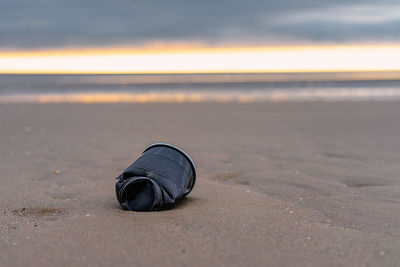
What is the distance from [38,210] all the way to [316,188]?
2222mm

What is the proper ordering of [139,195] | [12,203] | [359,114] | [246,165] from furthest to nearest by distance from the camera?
[359,114]
[246,165]
[12,203]
[139,195]

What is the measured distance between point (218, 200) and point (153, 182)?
644mm

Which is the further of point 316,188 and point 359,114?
point 359,114

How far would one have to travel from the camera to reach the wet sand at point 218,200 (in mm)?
2355

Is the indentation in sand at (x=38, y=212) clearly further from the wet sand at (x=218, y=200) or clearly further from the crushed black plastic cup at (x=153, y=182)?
the crushed black plastic cup at (x=153, y=182)

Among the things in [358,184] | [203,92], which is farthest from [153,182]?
[203,92]

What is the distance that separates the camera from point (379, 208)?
10.2ft

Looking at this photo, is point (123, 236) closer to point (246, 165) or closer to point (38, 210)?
point (38, 210)

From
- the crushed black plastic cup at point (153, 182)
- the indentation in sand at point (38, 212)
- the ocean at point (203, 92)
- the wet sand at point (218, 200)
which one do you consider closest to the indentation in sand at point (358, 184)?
the wet sand at point (218, 200)

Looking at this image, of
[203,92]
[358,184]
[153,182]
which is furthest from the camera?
[203,92]

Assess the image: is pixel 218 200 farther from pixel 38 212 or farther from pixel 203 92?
pixel 203 92

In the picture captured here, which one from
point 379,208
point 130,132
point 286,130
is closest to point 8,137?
point 130,132

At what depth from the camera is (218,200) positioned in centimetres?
332

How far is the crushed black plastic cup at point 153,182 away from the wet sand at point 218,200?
0.10 metres
